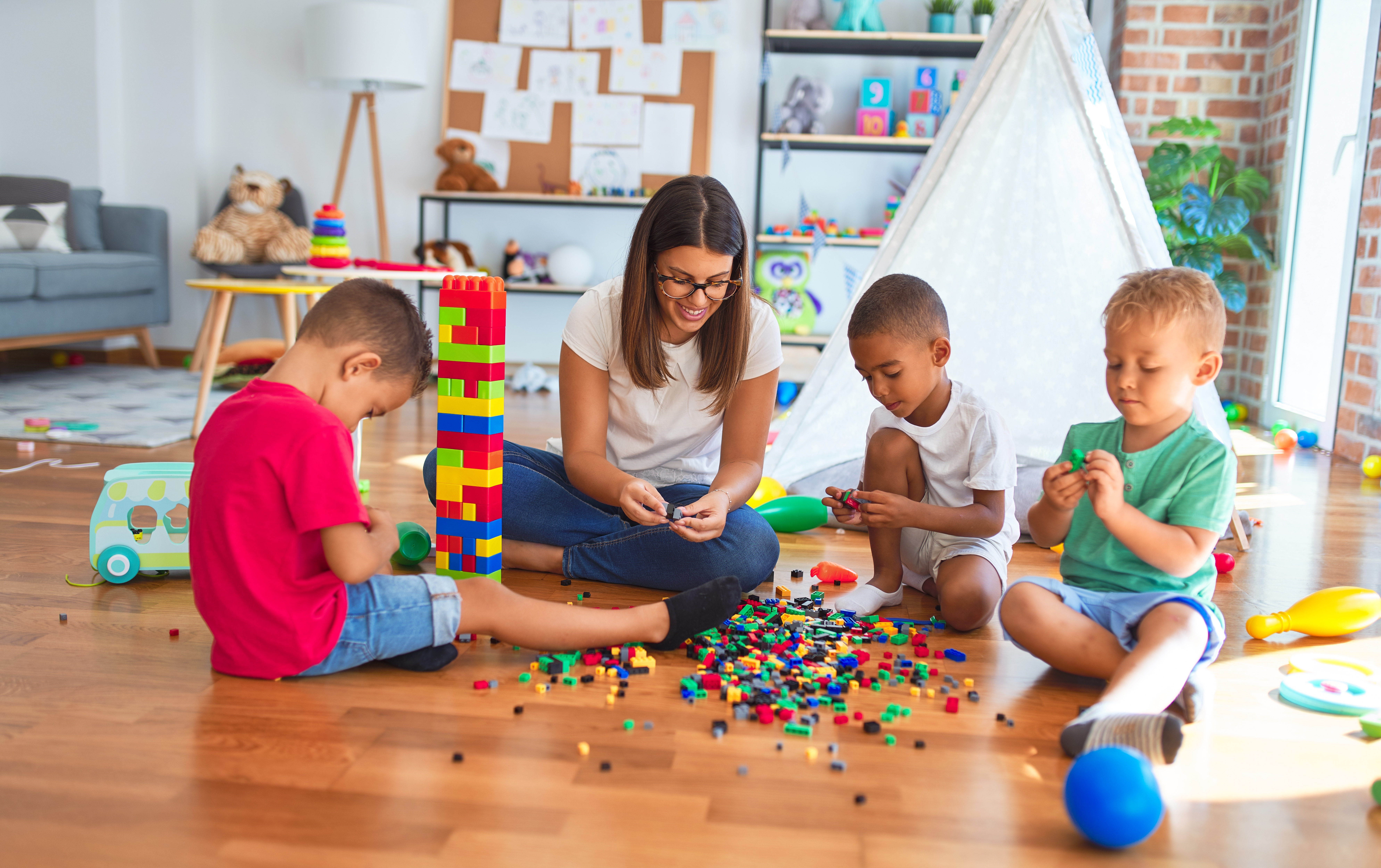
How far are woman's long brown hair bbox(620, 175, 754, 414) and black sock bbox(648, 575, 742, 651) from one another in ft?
1.47

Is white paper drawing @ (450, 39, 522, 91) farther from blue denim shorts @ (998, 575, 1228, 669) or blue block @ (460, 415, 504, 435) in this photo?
blue denim shorts @ (998, 575, 1228, 669)

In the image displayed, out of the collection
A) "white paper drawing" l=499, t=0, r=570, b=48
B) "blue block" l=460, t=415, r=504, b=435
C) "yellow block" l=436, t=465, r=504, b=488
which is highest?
"white paper drawing" l=499, t=0, r=570, b=48

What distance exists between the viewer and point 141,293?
15.4 feet

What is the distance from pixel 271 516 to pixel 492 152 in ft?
13.6

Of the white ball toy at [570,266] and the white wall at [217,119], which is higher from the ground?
the white wall at [217,119]

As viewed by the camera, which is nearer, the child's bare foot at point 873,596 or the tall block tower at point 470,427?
the tall block tower at point 470,427

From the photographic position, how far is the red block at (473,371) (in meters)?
1.57

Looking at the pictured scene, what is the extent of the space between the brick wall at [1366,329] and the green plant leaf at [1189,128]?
2.56 feet

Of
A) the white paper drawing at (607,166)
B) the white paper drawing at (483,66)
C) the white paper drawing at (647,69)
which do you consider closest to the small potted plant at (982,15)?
the white paper drawing at (647,69)

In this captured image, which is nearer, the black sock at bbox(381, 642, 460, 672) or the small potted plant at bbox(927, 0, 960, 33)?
the black sock at bbox(381, 642, 460, 672)

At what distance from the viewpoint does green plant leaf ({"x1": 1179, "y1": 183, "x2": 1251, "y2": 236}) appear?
154 inches

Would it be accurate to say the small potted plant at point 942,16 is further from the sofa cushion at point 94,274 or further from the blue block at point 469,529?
the blue block at point 469,529

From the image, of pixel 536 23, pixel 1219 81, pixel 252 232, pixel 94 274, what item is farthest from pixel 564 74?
pixel 1219 81

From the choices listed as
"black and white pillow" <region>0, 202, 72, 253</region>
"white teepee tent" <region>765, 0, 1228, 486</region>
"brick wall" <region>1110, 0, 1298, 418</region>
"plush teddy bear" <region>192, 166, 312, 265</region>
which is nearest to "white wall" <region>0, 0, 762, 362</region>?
"plush teddy bear" <region>192, 166, 312, 265</region>
